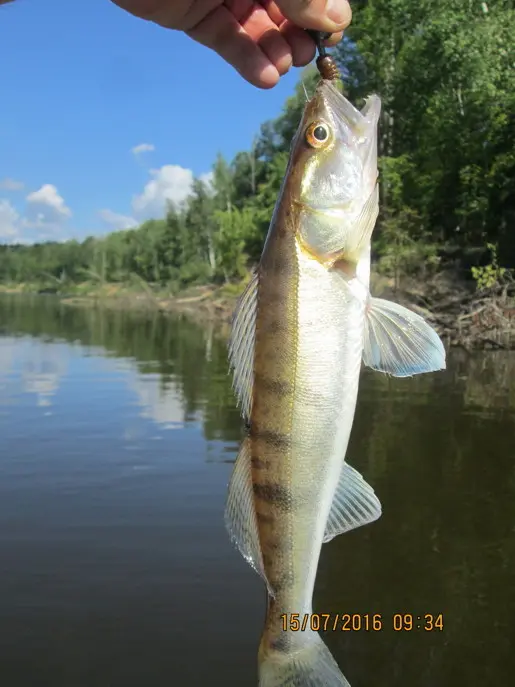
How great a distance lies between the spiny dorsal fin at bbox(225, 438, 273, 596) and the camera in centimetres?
242

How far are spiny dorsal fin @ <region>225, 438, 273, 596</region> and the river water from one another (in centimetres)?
320

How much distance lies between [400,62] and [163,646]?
35236mm

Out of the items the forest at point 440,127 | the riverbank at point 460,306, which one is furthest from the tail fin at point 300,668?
the forest at point 440,127

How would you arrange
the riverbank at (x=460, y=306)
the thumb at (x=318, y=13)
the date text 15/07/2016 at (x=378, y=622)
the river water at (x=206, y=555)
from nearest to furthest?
the thumb at (x=318, y=13) → the river water at (x=206, y=555) → the date text 15/07/2016 at (x=378, y=622) → the riverbank at (x=460, y=306)

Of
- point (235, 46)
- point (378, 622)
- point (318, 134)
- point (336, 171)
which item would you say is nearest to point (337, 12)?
point (318, 134)

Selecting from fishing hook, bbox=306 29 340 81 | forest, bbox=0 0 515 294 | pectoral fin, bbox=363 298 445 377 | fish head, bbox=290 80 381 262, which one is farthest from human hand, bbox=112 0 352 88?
forest, bbox=0 0 515 294

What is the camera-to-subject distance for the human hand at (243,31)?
331cm

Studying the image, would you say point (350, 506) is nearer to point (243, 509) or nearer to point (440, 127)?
point (243, 509)

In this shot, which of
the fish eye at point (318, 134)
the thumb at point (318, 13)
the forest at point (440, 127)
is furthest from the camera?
the forest at point (440, 127)

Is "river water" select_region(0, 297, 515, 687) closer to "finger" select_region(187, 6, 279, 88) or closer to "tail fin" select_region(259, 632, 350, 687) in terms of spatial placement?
"tail fin" select_region(259, 632, 350, 687)

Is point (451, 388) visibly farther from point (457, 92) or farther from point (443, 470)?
point (457, 92)

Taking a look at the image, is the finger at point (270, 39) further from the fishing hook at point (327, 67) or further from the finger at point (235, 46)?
the fishing hook at point (327, 67)

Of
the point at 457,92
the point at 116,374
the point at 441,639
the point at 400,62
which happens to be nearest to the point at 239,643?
the point at 441,639

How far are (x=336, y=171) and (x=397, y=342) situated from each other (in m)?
0.63
